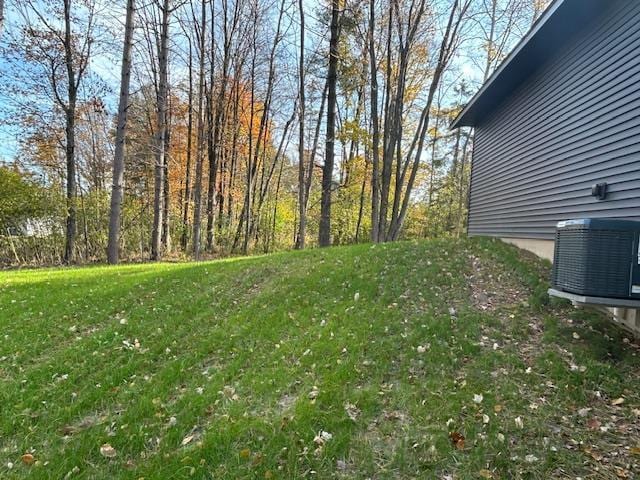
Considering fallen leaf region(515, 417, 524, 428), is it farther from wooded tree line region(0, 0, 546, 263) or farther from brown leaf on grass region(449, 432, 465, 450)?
wooded tree line region(0, 0, 546, 263)

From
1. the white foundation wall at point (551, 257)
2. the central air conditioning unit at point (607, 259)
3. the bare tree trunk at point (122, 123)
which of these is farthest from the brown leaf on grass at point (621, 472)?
the bare tree trunk at point (122, 123)


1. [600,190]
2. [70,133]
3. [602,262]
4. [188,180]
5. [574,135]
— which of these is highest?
[70,133]

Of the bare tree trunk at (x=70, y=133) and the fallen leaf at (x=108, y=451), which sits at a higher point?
the bare tree trunk at (x=70, y=133)

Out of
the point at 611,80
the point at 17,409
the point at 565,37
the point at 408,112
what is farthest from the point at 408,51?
the point at 17,409

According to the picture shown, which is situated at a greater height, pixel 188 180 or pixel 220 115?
pixel 220 115

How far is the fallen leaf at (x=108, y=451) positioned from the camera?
8.30ft

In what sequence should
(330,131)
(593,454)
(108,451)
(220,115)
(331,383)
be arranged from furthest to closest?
1. (220,115)
2. (330,131)
3. (331,383)
4. (108,451)
5. (593,454)

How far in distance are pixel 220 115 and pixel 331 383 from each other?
561 inches

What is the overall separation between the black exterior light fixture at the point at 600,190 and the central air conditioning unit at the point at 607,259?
146 centimetres

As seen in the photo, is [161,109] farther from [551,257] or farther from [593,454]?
[593,454]

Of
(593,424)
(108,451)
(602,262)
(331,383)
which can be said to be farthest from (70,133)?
(593,424)

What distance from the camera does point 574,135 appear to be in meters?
5.13

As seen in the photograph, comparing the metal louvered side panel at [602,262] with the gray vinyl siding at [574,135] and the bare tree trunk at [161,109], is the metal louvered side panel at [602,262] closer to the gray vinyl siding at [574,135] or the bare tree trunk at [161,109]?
the gray vinyl siding at [574,135]

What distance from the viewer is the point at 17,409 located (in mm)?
3098
